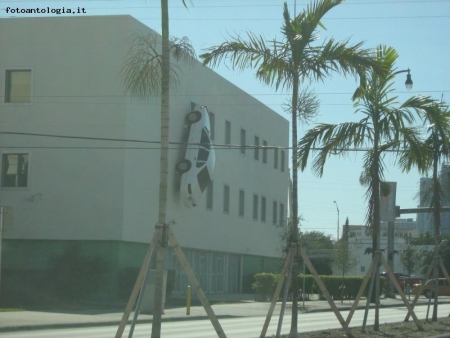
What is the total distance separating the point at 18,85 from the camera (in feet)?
115

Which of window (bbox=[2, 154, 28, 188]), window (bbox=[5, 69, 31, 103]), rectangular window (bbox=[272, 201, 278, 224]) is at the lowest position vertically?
rectangular window (bbox=[272, 201, 278, 224])

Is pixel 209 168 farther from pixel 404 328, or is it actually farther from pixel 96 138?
pixel 404 328

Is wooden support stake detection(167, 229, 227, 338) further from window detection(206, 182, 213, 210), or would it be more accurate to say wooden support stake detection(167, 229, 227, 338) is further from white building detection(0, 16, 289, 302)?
window detection(206, 182, 213, 210)

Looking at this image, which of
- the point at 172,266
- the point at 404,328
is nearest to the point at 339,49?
the point at 404,328

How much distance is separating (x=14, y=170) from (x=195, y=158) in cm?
886

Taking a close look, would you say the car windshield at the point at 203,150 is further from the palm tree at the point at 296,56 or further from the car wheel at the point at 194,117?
the palm tree at the point at 296,56

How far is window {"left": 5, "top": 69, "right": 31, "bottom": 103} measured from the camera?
35.0 m

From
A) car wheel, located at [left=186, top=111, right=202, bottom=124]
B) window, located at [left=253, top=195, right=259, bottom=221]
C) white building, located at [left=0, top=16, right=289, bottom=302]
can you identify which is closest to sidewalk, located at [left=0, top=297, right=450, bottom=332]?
white building, located at [left=0, top=16, right=289, bottom=302]

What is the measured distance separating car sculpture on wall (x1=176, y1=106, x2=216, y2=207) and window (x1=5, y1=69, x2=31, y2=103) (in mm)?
8266

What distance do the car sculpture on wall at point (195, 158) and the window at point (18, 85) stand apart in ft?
27.1

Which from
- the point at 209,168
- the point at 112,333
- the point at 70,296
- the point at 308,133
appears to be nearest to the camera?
the point at 308,133

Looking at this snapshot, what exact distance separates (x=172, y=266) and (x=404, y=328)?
23922 mm

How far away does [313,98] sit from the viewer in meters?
15.0

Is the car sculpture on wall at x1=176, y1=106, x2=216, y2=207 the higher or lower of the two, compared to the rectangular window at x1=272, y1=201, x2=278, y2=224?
higher
